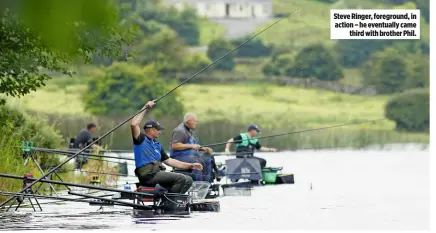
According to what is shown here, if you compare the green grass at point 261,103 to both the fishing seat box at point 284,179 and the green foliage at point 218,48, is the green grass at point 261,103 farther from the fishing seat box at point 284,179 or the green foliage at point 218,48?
the fishing seat box at point 284,179

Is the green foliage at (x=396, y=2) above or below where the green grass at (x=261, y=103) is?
above

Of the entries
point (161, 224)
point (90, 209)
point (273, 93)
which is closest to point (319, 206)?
point (90, 209)

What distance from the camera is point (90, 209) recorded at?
15.5m

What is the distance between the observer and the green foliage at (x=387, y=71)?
84.9 metres

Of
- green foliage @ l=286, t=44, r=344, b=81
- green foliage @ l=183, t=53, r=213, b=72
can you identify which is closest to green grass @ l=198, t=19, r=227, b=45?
green foliage @ l=183, t=53, r=213, b=72

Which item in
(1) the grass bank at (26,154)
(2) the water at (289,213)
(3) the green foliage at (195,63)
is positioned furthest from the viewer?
(3) the green foliage at (195,63)

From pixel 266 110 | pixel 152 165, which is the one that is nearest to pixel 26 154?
pixel 152 165

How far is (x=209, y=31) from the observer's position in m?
102

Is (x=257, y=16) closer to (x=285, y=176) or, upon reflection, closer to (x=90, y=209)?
(x=285, y=176)

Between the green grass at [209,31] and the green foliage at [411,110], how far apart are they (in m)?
21.3

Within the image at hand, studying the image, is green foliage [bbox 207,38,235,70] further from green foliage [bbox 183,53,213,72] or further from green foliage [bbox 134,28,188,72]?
green foliage [bbox 134,28,188,72]

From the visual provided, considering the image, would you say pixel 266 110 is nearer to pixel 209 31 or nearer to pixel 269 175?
pixel 209 31

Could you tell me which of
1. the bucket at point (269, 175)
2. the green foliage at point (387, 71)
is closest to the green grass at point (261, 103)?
the green foliage at point (387, 71)

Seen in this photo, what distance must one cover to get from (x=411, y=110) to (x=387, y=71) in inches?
393
